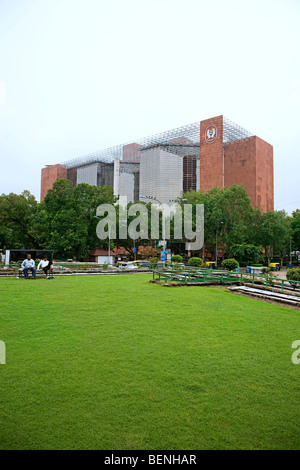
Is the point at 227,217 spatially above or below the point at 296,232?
above

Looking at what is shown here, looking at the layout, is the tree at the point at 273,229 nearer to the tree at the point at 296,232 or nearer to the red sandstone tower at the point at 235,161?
the tree at the point at 296,232

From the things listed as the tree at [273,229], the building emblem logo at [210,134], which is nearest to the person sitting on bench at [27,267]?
the tree at [273,229]

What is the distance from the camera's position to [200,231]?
1609 inches

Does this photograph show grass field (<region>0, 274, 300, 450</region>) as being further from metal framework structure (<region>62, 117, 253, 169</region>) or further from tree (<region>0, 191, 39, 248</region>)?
metal framework structure (<region>62, 117, 253, 169</region>)

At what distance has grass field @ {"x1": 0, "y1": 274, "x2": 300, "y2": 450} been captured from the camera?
296cm

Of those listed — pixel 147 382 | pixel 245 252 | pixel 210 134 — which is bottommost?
pixel 147 382

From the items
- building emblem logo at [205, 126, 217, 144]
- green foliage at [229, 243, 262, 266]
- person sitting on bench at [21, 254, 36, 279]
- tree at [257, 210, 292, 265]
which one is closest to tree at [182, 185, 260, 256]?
tree at [257, 210, 292, 265]

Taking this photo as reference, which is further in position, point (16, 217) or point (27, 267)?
point (16, 217)

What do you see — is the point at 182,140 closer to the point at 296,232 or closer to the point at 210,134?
the point at 210,134

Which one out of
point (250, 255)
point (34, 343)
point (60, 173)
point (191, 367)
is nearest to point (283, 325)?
point (191, 367)

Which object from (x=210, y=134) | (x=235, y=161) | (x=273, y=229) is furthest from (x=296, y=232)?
(x=210, y=134)

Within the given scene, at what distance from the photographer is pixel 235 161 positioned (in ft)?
185

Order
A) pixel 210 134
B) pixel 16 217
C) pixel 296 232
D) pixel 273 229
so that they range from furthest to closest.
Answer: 1. pixel 210 134
2. pixel 296 232
3. pixel 273 229
4. pixel 16 217

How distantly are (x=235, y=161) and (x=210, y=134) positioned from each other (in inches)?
271
